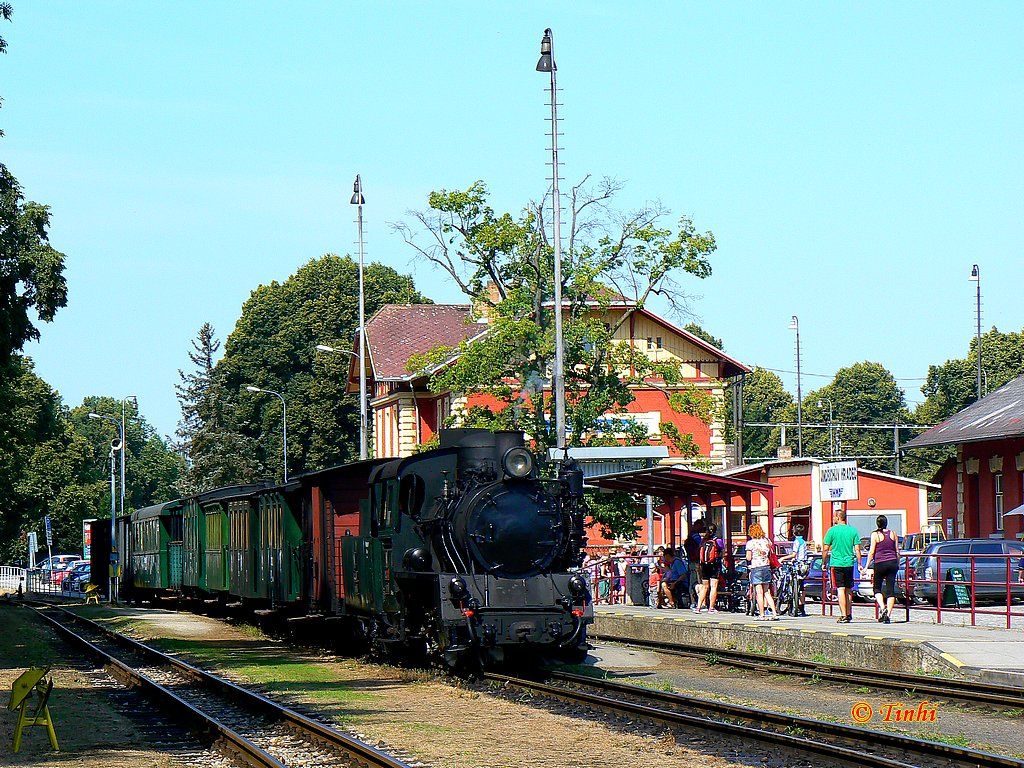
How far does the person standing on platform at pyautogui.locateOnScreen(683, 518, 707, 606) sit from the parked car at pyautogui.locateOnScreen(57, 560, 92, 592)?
45178mm

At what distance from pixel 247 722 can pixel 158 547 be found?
30811 millimetres

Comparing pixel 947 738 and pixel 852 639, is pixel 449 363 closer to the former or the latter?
pixel 852 639

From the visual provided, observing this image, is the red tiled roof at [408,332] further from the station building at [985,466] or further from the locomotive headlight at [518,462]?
the locomotive headlight at [518,462]

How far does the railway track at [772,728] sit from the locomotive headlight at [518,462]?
255 cm

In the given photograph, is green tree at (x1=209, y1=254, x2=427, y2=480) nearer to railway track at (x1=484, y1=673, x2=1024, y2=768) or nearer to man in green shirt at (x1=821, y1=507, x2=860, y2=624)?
man in green shirt at (x1=821, y1=507, x2=860, y2=624)

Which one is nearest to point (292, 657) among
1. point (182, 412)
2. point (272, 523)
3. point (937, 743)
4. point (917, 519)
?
point (272, 523)

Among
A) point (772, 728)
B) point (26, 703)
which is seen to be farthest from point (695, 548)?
point (26, 703)

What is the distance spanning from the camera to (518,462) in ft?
59.1

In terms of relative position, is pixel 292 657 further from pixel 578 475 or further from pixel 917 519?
pixel 917 519

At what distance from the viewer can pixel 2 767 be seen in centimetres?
1163

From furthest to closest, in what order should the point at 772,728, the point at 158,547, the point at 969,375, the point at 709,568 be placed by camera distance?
1. the point at 969,375
2. the point at 158,547
3. the point at 709,568
4. the point at 772,728

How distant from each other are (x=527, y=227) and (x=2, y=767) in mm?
30990

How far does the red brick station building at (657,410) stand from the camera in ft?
160

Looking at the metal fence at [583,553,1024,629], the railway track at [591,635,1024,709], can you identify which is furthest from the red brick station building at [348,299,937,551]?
the railway track at [591,635,1024,709]
